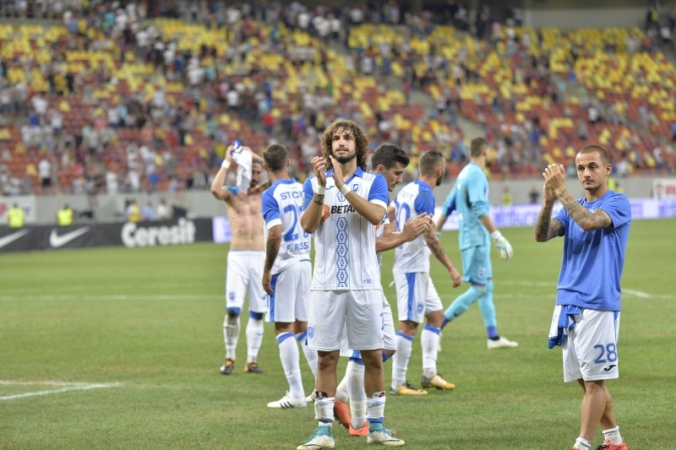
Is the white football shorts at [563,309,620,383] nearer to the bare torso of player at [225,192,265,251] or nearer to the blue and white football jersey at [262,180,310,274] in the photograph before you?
the blue and white football jersey at [262,180,310,274]

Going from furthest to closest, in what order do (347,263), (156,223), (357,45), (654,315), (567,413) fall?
(357,45)
(156,223)
(654,315)
(567,413)
(347,263)

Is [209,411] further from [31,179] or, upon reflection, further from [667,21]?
[667,21]

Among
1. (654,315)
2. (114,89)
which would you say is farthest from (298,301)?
(114,89)

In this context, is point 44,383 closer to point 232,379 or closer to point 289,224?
point 232,379

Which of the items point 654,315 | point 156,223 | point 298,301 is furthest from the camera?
point 156,223

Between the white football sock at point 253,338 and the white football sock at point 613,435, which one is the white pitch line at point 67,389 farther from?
the white football sock at point 613,435

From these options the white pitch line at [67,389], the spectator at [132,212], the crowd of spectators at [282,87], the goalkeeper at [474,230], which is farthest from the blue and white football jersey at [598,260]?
the crowd of spectators at [282,87]

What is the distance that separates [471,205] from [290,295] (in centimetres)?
353

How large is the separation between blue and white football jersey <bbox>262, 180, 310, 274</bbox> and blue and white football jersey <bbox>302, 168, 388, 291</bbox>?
179cm

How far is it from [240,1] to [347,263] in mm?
46200

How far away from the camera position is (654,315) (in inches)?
587

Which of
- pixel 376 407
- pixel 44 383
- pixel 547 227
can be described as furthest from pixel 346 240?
pixel 44 383

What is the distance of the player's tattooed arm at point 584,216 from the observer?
6473 mm

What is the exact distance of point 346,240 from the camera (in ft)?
24.1
